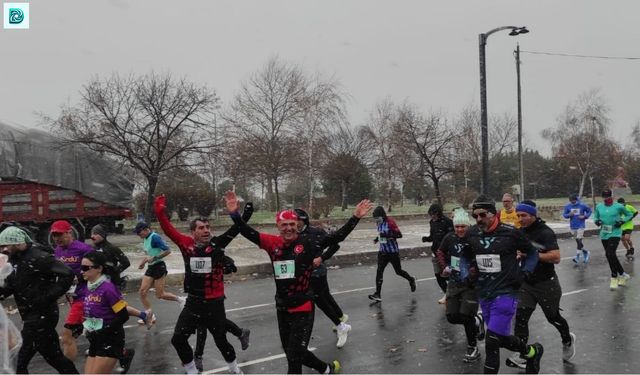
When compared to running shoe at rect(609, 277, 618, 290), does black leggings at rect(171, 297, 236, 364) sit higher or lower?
higher

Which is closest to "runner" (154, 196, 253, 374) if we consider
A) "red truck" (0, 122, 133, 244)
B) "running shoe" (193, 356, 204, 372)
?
"running shoe" (193, 356, 204, 372)

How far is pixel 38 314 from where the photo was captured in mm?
5086

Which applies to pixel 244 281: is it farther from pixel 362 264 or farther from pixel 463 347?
pixel 463 347

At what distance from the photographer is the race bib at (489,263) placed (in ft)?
17.0

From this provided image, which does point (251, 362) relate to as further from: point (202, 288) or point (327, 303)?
point (327, 303)

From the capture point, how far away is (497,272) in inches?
204

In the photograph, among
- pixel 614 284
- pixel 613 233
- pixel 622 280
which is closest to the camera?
pixel 614 284

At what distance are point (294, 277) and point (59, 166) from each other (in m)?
17.5

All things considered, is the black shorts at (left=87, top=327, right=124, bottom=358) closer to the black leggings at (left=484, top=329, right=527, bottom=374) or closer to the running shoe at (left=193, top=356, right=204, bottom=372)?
the running shoe at (left=193, top=356, right=204, bottom=372)

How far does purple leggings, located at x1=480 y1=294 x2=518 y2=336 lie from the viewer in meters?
5.10

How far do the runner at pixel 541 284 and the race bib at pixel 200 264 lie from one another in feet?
10.8

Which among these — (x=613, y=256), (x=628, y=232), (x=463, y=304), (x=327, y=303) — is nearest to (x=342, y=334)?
(x=327, y=303)

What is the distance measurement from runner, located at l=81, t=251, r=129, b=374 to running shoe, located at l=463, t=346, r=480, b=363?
3745 millimetres

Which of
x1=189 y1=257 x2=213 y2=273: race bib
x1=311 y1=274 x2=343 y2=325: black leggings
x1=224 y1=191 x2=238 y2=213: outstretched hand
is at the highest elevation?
x1=224 y1=191 x2=238 y2=213: outstretched hand
